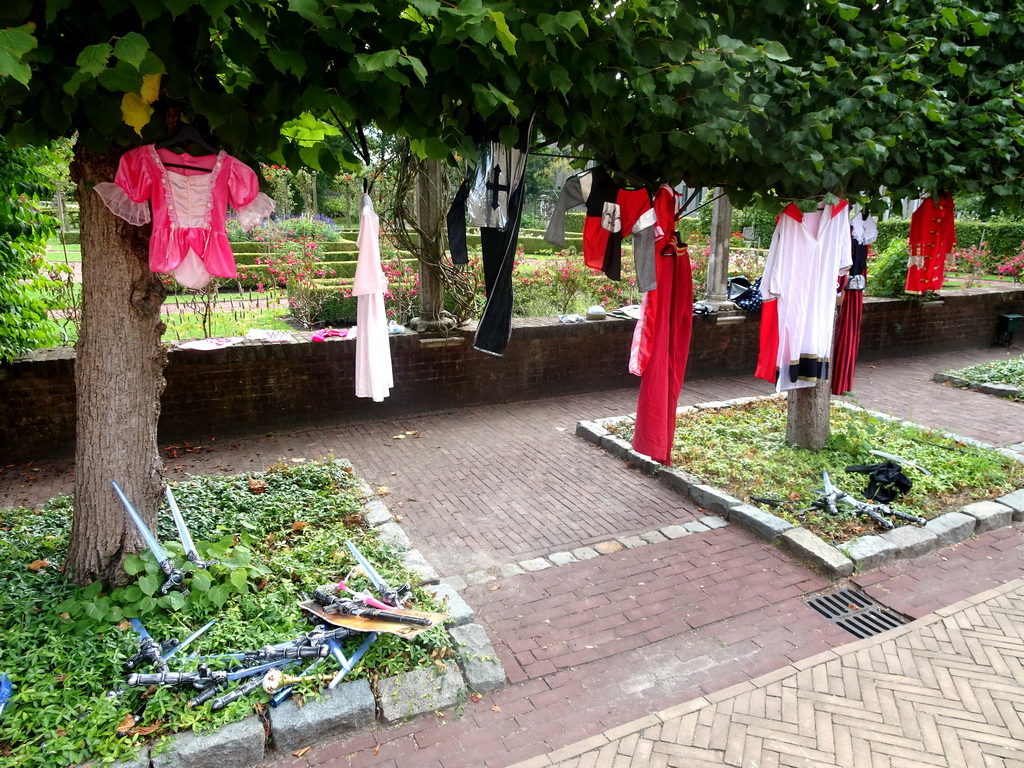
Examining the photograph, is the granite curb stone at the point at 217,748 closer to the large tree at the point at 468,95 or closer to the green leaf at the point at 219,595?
the green leaf at the point at 219,595

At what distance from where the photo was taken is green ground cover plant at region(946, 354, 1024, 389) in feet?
33.1

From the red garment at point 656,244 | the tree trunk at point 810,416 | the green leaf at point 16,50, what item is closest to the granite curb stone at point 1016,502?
the tree trunk at point 810,416

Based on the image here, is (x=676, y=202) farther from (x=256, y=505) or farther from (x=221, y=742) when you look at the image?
(x=221, y=742)

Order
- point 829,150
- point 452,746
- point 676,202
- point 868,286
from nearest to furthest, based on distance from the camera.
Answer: point 452,746 < point 829,150 < point 676,202 < point 868,286

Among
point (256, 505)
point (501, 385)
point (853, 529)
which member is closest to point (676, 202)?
point (853, 529)

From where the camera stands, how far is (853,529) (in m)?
5.47

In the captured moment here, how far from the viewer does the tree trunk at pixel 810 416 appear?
6.83 metres

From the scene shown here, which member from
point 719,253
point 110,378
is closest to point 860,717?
point 110,378

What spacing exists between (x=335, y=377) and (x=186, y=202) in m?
3.99

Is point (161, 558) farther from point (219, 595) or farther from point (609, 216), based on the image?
point (609, 216)

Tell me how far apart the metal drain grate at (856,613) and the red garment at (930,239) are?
5.10 m

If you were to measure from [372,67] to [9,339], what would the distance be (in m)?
5.35

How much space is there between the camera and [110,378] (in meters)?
3.96

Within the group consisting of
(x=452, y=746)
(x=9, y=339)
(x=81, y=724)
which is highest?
(x=9, y=339)
